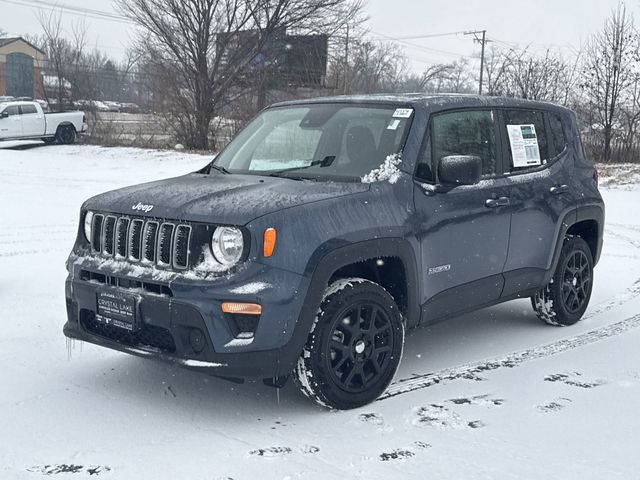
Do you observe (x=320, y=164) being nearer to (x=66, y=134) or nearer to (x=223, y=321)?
(x=223, y=321)

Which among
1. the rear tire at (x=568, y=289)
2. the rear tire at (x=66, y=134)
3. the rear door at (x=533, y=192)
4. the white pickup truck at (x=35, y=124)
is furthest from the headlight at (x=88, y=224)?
the rear tire at (x=66, y=134)

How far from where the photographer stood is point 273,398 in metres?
4.44

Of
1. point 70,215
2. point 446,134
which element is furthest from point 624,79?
point 446,134

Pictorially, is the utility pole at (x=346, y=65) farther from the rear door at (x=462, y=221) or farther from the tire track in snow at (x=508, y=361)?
the rear door at (x=462, y=221)

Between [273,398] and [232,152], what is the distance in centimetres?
185

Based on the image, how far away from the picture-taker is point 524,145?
5566mm

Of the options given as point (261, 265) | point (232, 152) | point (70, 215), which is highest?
point (232, 152)

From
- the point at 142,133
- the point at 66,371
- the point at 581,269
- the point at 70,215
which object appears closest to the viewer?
the point at 66,371

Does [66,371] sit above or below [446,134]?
below

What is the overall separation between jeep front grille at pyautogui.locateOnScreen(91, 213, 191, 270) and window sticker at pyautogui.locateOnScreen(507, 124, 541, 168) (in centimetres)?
263

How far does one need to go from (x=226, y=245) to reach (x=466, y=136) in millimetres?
2041

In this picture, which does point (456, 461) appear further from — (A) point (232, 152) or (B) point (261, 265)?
(A) point (232, 152)

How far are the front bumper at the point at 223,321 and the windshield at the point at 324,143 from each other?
1033 millimetres

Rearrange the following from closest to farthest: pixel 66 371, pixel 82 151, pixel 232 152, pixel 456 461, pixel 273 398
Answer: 1. pixel 456 461
2. pixel 273 398
3. pixel 66 371
4. pixel 232 152
5. pixel 82 151
